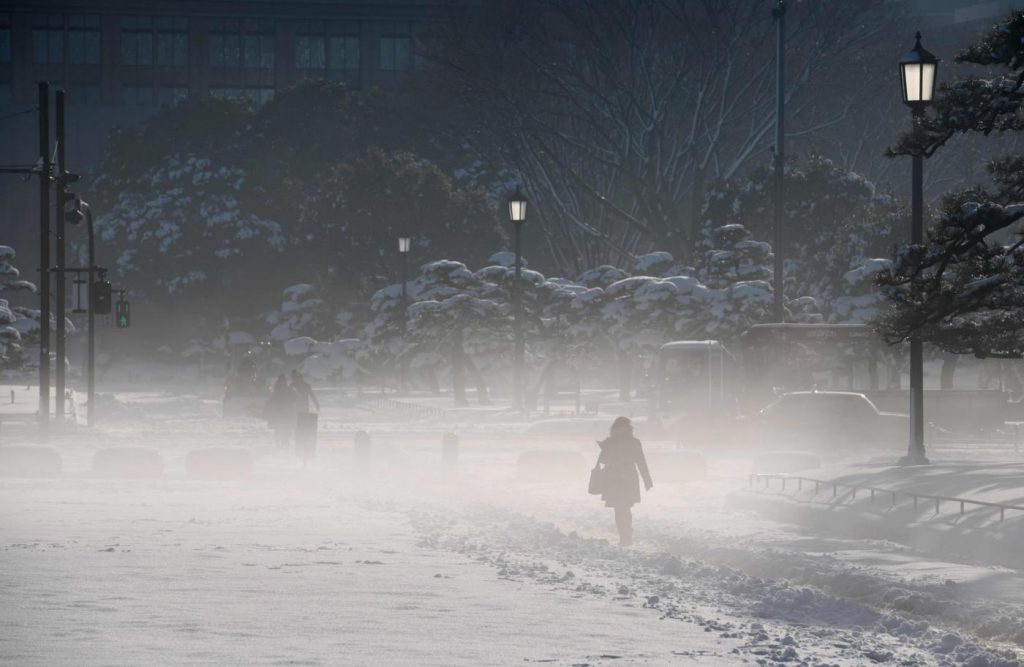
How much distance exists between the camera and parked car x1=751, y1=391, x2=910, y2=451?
38.0m

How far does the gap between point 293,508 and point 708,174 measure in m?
66.1

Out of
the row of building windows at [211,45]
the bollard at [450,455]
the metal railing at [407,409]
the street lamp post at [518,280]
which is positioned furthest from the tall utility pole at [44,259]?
the row of building windows at [211,45]

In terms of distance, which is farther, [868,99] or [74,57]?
[74,57]

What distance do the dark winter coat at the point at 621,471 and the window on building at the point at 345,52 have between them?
112300mm

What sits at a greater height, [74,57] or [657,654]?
[74,57]

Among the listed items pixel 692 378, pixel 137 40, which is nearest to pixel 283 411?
pixel 692 378

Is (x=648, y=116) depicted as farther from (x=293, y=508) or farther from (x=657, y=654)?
(x=657, y=654)

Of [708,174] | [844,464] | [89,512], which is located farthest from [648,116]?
[89,512]

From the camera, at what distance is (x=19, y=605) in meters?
13.3

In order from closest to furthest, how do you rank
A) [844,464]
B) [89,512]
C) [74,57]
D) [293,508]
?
[89,512], [293,508], [844,464], [74,57]

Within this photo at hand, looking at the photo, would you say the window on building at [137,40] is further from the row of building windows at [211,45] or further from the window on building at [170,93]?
the window on building at [170,93]

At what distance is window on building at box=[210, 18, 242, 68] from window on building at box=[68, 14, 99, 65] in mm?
7874

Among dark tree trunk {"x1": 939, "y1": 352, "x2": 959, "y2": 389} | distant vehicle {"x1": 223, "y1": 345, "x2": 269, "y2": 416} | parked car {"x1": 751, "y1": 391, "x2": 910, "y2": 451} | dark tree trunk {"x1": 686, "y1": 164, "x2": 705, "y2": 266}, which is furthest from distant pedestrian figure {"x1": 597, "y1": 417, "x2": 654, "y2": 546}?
dark tree trunk {"x1": 686, "y1": 164, "x2": 705, "y2": 266}

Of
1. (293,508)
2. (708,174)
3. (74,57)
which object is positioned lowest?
(293,508)
